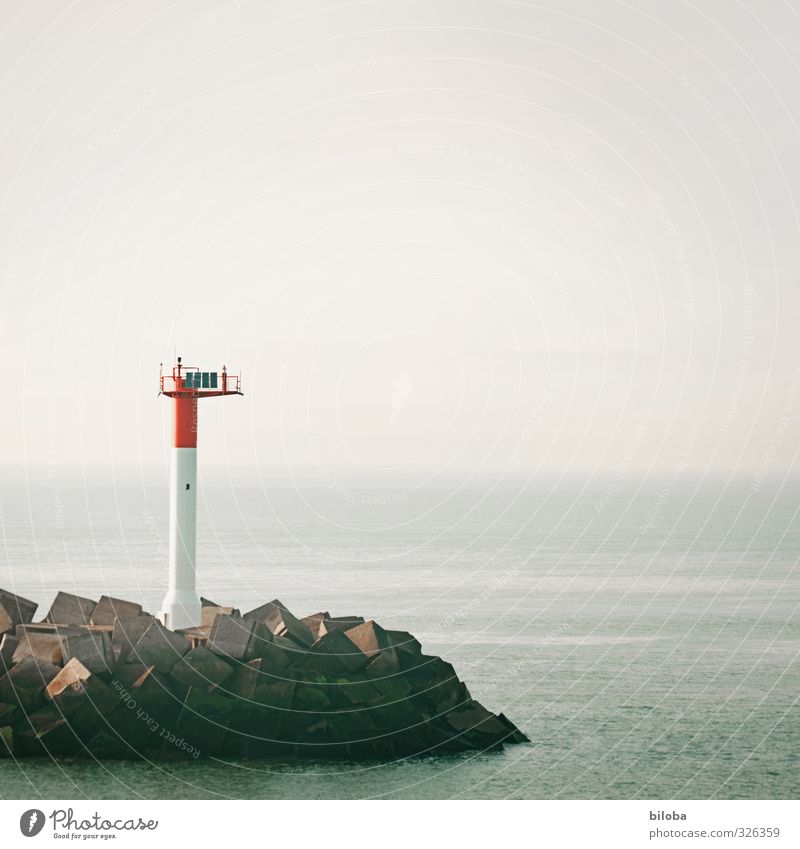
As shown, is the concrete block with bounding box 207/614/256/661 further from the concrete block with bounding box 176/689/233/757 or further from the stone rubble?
the concrete block with bounding box 176/689/233/757

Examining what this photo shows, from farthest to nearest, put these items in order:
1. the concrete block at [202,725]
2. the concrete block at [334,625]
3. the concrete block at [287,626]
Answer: the concrete block at [334,625] < the concrete block at [287,626] < the concrete block at [202,725]

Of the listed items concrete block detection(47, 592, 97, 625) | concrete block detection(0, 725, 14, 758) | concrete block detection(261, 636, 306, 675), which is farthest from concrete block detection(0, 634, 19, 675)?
concrete block detection(261, 636, 306, 675)

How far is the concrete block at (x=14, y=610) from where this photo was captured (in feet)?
102

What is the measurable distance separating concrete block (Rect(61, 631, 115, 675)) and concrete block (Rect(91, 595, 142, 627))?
1.79 meters

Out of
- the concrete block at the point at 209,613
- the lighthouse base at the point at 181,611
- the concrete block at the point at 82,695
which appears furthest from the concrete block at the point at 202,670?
the concrete block at the point at 209,613

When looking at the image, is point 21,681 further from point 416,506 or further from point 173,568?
point 416,506

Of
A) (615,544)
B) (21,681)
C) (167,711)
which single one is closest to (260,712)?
(167,711)

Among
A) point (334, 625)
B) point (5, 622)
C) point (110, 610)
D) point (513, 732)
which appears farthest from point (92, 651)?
point (513, 732)

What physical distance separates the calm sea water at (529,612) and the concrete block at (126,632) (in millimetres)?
2470

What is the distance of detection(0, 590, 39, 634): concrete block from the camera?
31.0 meters

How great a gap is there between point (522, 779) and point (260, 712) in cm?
549

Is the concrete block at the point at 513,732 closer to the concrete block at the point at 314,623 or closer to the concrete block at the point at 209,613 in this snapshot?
the concrete block at the point at 314,623

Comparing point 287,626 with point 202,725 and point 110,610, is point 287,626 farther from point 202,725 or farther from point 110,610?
point 110,610
